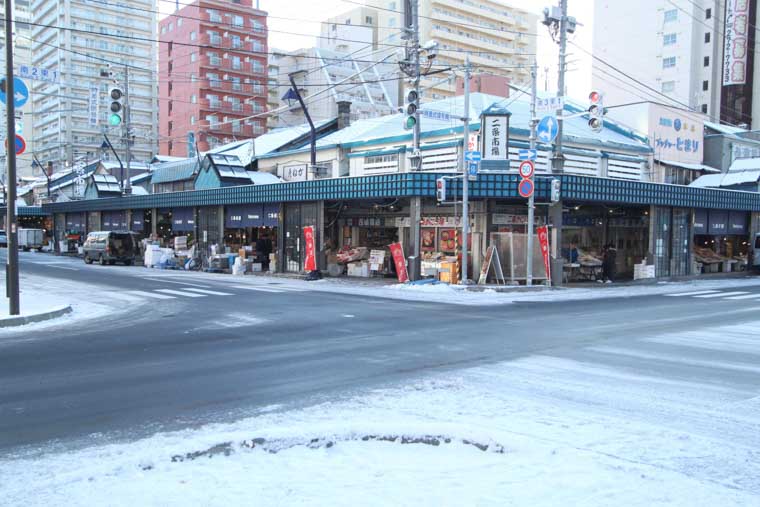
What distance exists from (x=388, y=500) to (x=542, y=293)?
19624 mm

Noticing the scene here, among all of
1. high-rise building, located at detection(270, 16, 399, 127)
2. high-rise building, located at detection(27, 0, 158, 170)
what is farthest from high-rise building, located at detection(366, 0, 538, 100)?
high-rise building, located at detection(27, 0, 158, 170)

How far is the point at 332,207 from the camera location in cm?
3222

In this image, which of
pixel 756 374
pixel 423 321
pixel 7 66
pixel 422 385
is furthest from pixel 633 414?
pixel 7 66

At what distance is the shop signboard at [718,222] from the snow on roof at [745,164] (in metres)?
7.24

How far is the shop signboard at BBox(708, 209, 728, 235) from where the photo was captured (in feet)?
109

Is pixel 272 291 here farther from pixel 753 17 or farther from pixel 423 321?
pixel 753 17

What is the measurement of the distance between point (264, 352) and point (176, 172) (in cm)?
4152

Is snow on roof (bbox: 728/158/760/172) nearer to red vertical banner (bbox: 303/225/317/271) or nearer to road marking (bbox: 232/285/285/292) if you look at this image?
red vertical banner (bbox: 303/225/317/271)

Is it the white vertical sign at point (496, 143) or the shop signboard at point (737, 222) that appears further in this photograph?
the shop signboard at point (737, 222)

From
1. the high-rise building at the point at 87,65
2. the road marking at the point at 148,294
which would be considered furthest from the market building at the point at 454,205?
the high-rise building at the point at 87,65

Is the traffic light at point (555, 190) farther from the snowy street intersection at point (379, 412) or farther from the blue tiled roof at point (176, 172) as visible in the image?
the blue tiled roof at point (176, 172)

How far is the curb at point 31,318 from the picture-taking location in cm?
1327

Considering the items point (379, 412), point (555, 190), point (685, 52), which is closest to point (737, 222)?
point (555, 190)

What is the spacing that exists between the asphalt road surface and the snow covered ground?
77 centimetres
